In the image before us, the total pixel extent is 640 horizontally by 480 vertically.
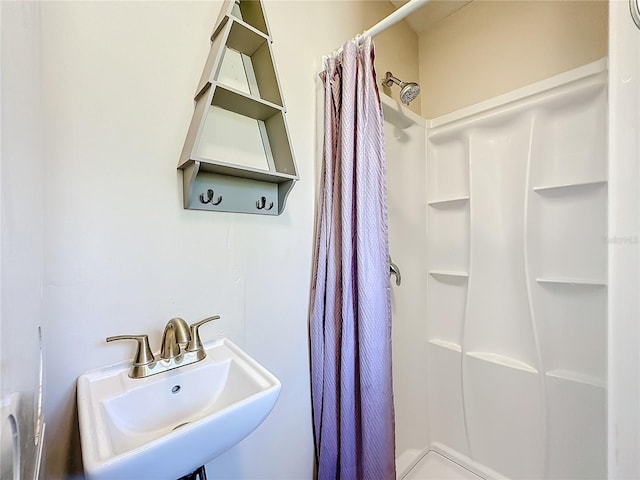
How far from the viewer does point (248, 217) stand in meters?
0.96

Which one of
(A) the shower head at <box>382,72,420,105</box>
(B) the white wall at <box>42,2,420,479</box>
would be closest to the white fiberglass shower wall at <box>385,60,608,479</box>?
(A) the shower head at <box>382,72,420,105</box>

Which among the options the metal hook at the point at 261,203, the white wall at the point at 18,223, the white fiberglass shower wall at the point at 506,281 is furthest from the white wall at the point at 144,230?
the white fiberglass shower wall at the point at 506,281

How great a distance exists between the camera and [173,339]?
2.39 ft

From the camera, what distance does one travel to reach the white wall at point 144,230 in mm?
644

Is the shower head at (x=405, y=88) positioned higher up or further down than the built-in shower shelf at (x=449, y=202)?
higher up

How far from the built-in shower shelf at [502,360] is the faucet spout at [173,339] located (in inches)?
58.5

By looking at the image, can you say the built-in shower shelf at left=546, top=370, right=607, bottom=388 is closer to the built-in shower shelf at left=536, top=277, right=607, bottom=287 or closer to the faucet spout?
the built-in shower shelf at left=536, top=277, right=607, bottom=287

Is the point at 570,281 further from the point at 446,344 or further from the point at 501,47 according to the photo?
the point at 501,47

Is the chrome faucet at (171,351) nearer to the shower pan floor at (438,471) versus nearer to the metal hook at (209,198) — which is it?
the metal hook at (209,198)

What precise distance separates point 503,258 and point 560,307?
0.32m

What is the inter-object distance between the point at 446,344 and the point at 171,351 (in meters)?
1.50

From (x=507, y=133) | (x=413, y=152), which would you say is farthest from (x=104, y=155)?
(x=507, y=133)

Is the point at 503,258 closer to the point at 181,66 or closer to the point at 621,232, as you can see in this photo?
the point at 621,232

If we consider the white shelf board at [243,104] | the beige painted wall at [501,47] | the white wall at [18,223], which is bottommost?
the white wall at [18,223]
